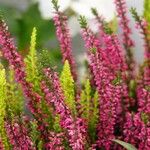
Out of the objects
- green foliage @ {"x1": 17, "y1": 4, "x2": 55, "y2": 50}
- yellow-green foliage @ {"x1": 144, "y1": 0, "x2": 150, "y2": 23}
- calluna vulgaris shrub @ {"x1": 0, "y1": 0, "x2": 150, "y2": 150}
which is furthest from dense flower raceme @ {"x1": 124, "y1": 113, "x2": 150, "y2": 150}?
green foliage @ {"x1": 17, "y1": 4, "x2": 55, "y2": 50}

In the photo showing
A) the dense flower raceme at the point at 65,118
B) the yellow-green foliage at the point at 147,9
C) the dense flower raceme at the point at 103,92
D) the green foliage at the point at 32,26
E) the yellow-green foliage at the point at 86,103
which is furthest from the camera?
the green foliage at the point at 32,26

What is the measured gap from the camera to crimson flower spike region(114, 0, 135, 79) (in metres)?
1.26

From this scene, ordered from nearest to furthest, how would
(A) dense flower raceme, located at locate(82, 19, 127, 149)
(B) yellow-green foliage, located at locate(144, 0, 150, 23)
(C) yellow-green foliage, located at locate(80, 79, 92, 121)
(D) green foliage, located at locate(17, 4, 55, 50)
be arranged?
(A) dense flower raceme, located at locate(82, 19, 127, 149) → (C) yellow-green foliage, located at locate(80, 79, 92, 121) → (B) yellow-green foliage, located at locate(144, 0, 150, 23) → (D) green foliage, located at locate(17, 4, 55, 50)

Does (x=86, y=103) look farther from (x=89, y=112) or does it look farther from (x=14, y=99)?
(x=14, y=99)

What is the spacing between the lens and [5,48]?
1080 millimetres

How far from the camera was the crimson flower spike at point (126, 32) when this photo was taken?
4.15 ft

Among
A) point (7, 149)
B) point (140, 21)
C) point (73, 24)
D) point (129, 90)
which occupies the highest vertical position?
point (73, 24)

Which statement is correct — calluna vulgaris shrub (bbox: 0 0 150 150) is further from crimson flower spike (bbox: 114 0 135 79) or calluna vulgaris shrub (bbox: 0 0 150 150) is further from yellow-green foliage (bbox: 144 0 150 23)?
yellow-green foliage (bbox: 144 0 150 23)

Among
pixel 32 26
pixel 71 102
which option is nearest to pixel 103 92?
pixel 71 102

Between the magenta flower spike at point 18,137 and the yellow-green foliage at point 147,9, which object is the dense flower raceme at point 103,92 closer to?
the magenta flower spike at point 18,137

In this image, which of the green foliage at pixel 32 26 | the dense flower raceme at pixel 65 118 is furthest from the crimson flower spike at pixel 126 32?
the green foliage at pixel 32 26

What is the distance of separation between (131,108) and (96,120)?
0.61ft

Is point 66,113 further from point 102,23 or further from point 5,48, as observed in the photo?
point 102,23

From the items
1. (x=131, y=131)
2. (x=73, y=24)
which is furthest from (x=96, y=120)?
(x=73, y=24)
